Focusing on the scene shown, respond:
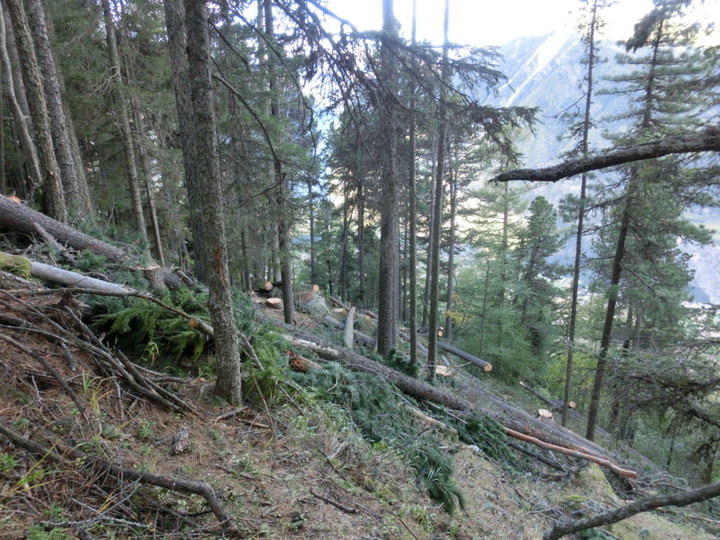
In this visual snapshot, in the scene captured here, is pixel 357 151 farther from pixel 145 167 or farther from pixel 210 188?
pixel 145 167

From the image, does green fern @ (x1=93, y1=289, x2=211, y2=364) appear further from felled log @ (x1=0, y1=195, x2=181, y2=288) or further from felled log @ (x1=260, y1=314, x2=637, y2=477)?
felled log @ (x1=260, y1=314, x2=637, y2=477)

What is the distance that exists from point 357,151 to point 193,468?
3545mm

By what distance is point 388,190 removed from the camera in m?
5.56

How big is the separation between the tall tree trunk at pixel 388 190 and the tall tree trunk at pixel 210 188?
1420 millimetres

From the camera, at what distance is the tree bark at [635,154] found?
2420mm

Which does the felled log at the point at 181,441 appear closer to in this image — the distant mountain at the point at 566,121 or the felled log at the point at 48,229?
the felled log at the point at 48,229

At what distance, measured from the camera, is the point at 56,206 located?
6492 mm

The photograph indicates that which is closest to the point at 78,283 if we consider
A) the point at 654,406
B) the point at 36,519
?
the point at 36,519

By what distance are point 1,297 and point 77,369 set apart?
0.93 metres

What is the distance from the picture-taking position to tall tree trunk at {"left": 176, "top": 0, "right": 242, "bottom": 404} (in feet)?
8.41

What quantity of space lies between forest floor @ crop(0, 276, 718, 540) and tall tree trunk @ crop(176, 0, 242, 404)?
1.82 ft

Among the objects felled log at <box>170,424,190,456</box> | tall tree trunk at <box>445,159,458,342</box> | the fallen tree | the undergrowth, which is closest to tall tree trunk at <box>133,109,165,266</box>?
the undergrowth

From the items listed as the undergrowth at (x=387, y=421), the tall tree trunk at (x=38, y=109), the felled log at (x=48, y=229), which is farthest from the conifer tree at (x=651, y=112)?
the tall tree trunk at (x=38, y=109)

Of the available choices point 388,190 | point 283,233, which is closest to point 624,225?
point 388,190
